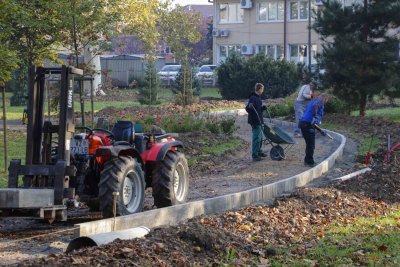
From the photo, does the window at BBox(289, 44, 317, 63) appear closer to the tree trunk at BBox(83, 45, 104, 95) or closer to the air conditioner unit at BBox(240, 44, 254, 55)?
the air conditioner unit at BBox(240, 44, 254, 55)

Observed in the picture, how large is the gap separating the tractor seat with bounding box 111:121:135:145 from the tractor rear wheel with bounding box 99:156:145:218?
57 cm

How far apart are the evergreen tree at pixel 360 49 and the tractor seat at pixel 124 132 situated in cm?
2130

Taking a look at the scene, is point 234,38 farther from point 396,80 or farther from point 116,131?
point 116,131

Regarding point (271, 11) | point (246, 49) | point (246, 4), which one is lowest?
point (246, 49)

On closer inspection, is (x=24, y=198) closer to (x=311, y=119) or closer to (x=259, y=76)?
(x=311, y=119)

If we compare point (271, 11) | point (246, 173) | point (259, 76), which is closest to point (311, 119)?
point (246, 173)

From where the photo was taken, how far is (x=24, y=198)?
11.3 metres

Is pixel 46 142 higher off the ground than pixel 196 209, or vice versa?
pixel 46 142

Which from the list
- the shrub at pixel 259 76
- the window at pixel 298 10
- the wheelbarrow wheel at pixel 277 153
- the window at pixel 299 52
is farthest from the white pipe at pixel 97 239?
the window at pixel 298 10

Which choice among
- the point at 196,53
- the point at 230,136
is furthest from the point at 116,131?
the point at 196,53

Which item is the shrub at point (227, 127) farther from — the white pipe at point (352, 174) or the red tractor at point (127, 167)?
the red tractor at point (127, 167)

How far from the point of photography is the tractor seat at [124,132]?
45.3ft

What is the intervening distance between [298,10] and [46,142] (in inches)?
2383

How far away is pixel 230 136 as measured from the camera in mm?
27156
